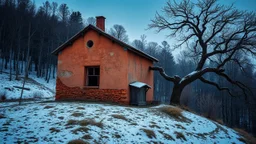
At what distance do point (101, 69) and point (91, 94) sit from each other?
1914mm

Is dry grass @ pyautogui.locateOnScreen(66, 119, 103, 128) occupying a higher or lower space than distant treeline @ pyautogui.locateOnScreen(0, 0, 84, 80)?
lower

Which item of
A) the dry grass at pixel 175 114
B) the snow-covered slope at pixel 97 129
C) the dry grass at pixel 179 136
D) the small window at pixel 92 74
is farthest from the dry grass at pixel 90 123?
the small window at pixel 92 74

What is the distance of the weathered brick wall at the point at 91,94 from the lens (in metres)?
11.8

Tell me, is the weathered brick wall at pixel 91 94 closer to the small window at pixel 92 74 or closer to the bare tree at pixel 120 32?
the small window at pixel 92 74

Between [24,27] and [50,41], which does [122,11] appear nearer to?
[50,41]

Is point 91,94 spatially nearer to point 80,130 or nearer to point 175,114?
point 175,114

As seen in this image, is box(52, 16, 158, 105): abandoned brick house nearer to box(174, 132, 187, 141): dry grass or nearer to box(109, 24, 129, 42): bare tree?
box(174, 132, 187, 141): dry grass

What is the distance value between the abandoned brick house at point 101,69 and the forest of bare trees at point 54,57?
21.4 ft

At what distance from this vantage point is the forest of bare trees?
19.4 m

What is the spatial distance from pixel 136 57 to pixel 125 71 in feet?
6.85

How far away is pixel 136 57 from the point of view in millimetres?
13523

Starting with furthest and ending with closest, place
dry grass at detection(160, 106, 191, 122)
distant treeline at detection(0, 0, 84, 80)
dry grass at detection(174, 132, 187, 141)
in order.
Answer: distant treeline at detection(0, 0, 84, 80) → dry grass at detection(160, 106, 191, 122) → dry grass at detection(174, 132, 187, 141)

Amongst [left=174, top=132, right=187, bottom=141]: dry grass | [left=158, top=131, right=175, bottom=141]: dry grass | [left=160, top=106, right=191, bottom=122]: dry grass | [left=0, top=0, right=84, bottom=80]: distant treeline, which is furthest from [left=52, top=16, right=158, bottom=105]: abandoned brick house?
[left=0, top=0, right=84, bottom=80]: distant treeline

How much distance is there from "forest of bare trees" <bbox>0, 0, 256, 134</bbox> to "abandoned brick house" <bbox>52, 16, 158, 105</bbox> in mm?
6526
